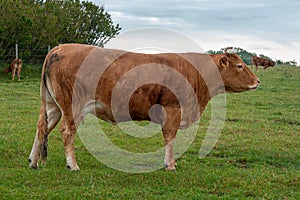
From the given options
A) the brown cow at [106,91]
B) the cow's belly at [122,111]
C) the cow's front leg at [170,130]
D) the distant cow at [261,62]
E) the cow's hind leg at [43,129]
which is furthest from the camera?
the distant cow at [261,62]

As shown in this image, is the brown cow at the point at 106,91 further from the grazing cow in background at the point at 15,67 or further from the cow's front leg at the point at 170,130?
the grazing cow in background at the point at 15,67

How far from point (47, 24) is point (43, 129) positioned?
74.8 feet

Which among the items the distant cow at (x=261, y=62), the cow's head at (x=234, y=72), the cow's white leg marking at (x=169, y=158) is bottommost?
the cow's white leg marking at (x=169, y=158)

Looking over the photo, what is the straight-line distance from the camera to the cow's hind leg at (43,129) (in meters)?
6.97

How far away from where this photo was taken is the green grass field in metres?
5.93

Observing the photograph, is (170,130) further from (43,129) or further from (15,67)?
(15,67)

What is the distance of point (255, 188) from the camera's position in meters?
6.23

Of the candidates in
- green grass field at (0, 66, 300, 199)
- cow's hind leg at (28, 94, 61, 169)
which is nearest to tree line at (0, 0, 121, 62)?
green grass field at (0, 66, 300, 199)

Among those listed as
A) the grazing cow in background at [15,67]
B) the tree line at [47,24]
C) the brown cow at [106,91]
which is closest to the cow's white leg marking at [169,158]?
the brown cow at [106,91]

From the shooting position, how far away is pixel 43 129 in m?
7.00

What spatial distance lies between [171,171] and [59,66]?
2217mm

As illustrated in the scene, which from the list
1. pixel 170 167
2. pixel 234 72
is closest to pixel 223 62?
pixel 234 72

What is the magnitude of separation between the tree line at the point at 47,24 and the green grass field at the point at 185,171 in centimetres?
1575

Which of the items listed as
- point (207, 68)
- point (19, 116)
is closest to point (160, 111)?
point (207, 68)
